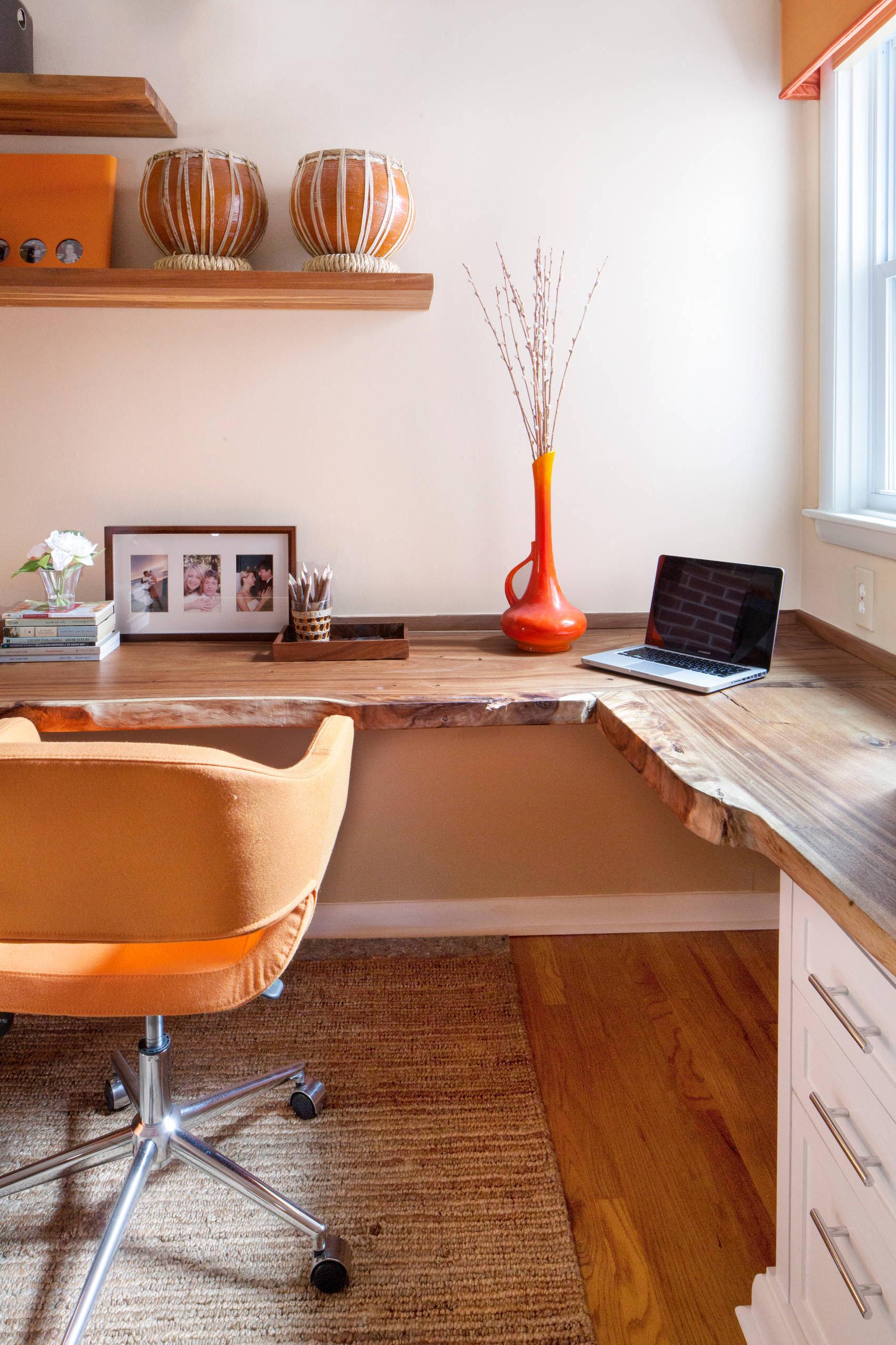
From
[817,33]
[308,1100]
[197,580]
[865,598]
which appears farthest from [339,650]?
[817,33]

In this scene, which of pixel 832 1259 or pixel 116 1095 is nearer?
pixel 832 1259

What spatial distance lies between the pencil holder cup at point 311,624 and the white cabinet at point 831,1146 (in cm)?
109

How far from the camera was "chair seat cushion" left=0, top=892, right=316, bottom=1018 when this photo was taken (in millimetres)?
1238

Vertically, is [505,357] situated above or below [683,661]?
above

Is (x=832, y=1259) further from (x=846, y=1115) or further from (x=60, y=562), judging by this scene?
(x=60, y=562)

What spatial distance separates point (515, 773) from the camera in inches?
89.4

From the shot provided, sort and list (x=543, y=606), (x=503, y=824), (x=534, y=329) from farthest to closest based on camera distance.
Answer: (x=503, y=824) < (x=534, y=329) < (x=543, y=606)

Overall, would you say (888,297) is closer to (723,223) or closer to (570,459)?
(723,223)

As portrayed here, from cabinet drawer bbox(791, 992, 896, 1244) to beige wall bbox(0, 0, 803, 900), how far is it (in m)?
1.13

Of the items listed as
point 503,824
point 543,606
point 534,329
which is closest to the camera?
point 543,606

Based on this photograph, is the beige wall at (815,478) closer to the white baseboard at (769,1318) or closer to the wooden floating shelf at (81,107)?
the white baseboard at (769,1318)

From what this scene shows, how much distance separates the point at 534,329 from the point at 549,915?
1341mm

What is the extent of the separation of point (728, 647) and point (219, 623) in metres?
1.08

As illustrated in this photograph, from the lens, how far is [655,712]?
5.24 feet
